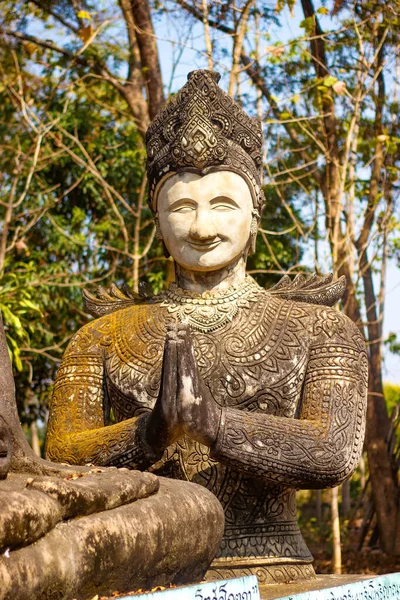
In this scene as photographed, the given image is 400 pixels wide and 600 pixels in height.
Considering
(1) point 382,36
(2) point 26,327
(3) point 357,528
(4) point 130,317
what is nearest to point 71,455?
(4) point 130,317

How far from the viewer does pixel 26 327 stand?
534 inches

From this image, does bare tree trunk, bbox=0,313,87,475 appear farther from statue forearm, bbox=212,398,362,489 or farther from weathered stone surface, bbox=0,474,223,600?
statue forearm, bbox=212,398,362,489

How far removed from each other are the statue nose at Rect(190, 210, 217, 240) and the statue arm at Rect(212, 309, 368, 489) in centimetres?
64

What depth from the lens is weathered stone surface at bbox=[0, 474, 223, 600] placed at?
3.02 metres

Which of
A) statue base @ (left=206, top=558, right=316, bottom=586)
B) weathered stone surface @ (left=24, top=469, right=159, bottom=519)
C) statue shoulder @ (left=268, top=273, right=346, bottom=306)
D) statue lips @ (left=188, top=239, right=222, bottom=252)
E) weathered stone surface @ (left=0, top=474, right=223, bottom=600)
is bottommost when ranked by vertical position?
statue base @ (left=206, top=558, right=316, bottom=586)

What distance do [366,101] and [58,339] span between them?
5.31 metres

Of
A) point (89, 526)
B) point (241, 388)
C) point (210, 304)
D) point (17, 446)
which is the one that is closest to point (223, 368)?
point (241, 388)

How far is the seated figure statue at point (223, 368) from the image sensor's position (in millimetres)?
4520

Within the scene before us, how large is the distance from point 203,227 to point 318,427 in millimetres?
1064

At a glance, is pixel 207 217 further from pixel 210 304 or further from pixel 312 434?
pixel 312 434

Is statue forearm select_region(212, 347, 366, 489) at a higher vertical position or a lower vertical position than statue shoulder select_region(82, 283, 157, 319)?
lower

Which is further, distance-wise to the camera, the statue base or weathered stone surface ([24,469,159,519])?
the statue base

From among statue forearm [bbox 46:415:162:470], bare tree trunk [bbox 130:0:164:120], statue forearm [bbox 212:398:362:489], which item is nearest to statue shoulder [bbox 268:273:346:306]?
statue forearm [bbox 212:398:362:489]

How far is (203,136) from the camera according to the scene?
16.8 ft
